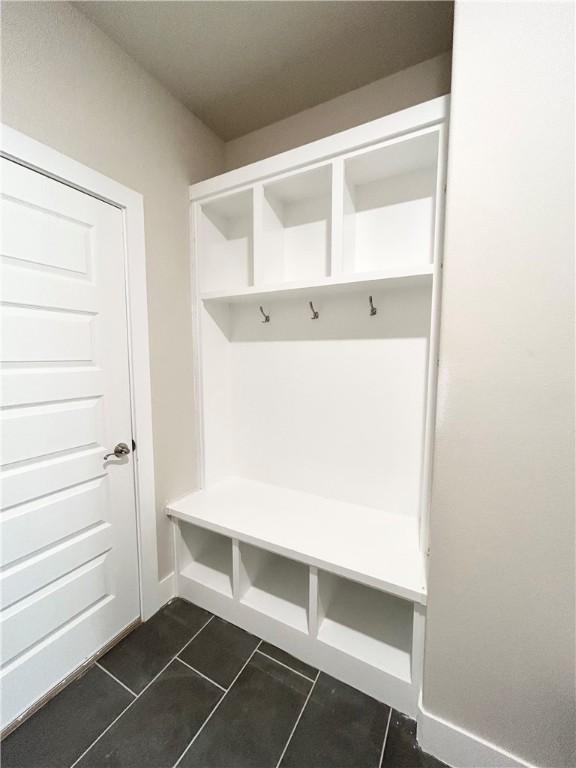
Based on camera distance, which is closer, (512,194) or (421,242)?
(512,194)

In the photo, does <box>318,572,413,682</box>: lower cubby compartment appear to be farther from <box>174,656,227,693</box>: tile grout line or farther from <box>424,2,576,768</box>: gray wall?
<box>174,656,227,693</box>: tile grout line

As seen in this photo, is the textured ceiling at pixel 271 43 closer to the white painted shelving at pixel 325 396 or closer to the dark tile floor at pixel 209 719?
the white painted shelving at pixel 325 396

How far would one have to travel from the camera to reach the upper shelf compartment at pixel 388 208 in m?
1.34

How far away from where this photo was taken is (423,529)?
1.31 meters

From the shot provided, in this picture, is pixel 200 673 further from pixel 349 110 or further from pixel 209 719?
pixel 349 110

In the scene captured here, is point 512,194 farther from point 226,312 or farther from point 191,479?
point 191,479

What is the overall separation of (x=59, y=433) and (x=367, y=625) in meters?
1.59

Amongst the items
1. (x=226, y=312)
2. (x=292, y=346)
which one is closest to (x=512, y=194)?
(x=292, y=346)

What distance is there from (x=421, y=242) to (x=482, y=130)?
553 millimetres

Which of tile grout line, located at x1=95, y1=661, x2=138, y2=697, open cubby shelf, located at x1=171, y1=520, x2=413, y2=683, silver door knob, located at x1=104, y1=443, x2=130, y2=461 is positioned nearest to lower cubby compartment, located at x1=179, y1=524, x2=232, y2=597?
open cubby shelf, located at x1=171, y1=520, x2=413, y2=683

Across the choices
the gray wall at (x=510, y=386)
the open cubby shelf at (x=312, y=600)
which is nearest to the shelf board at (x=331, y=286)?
the gray wall at (x=510, y=386)

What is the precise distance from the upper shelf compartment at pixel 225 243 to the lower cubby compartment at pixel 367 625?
1672 millimetres

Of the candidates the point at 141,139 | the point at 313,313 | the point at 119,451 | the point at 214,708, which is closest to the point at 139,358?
the point at 119,451

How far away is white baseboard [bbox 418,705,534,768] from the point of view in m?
0.98
